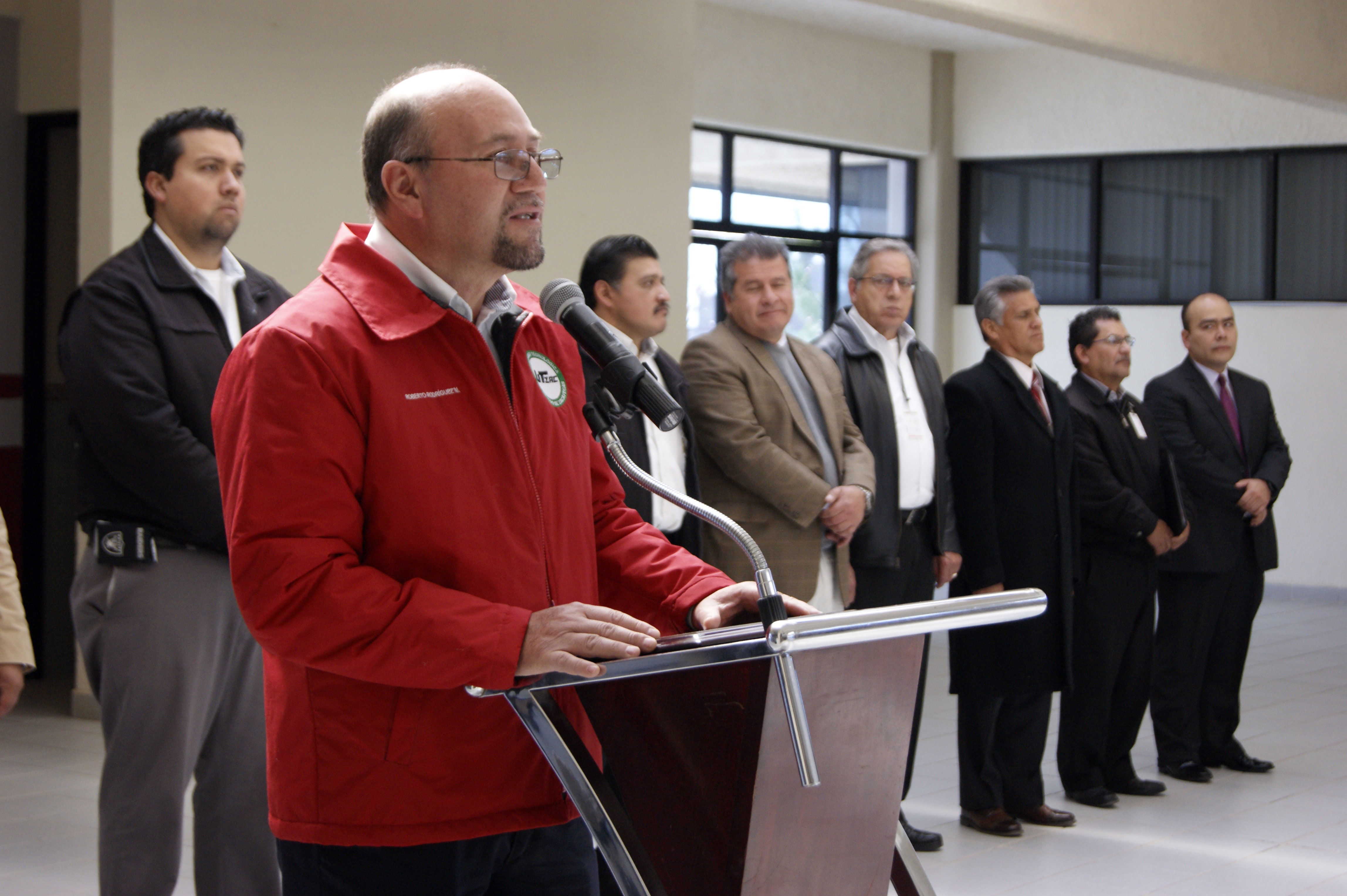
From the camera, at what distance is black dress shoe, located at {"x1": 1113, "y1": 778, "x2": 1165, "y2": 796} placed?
4.79 metres

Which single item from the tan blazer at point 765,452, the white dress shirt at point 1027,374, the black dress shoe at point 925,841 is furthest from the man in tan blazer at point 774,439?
the black dress shoe at point 925,841

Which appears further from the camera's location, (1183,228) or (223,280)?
(1183,228)

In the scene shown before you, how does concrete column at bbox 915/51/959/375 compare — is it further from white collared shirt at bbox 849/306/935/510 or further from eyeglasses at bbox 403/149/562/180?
eyeglasses at bbox 403/149/562/180

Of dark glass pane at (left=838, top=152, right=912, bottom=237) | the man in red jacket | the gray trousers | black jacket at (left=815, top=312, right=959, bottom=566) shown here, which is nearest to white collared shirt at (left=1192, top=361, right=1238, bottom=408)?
black jacket at (left=815, top=312, right=959, bottom=566)

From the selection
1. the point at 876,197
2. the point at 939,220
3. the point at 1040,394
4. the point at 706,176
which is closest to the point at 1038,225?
the point at 939,220

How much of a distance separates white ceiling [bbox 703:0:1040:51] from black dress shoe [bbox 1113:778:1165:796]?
5.58 meters

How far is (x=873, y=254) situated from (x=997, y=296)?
448 mm

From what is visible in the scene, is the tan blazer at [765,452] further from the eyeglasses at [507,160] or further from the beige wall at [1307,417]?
the beige wall at [1307,417]

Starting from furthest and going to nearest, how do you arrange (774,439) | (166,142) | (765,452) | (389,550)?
(774,439)
(765,452)
(166,142)
(389,550)

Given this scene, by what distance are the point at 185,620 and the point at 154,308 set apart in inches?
23.4

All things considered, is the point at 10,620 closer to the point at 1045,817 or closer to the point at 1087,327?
the point at 1045,817

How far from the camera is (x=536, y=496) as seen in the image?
Result: 168 centimetres

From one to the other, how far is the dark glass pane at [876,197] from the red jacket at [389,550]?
943 centimetres

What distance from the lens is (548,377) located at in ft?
5.81
